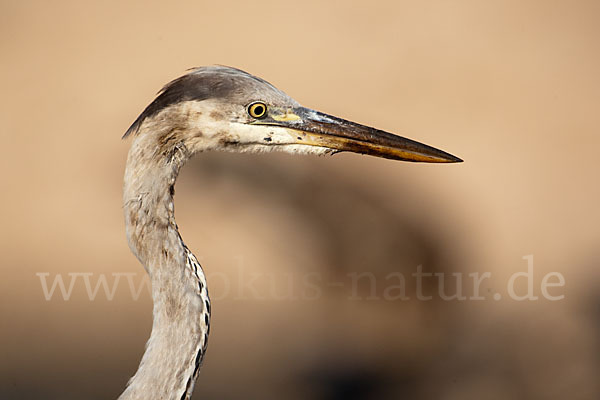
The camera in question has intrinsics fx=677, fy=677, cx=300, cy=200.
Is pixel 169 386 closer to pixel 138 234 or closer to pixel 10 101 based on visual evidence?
pixel 138 234

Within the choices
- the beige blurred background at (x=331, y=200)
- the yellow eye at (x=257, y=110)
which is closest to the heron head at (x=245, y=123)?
the yellow eye at (x=257, y=110)

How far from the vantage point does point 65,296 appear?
133 inches

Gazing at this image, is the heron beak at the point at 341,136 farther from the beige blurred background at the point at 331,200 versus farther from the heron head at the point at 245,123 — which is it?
the beige blurred background at the point at 331,200

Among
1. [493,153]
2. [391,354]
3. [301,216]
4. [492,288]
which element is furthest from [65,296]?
[493,153]

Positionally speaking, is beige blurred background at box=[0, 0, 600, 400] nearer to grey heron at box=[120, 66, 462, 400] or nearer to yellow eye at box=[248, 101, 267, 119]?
grey heron at box=[120, 66, 462, 400]

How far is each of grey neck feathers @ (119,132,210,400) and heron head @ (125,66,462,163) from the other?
0.27 feet

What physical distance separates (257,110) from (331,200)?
1.86 meters

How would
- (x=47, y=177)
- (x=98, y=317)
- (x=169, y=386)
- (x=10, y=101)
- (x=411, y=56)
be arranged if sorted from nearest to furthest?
(x=169, y=386) → (x=98, y=317) → (x=47, y=177) → (x=10, y=101) → (x=411, y=56)

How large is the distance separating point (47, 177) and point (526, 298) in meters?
2.70

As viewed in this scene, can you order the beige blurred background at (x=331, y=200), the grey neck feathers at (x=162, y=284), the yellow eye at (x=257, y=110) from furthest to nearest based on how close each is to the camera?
the beige blurred background at (x=331, y=200), the yellow eye at (x=257, y=110), the grey neck feathers at (x=162, y=284)

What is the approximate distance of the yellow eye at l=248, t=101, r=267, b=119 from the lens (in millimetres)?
2004

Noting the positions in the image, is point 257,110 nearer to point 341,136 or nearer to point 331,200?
point 341,136

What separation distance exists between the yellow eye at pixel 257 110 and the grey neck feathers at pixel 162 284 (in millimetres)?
287

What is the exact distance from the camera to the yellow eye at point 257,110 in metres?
2.00
